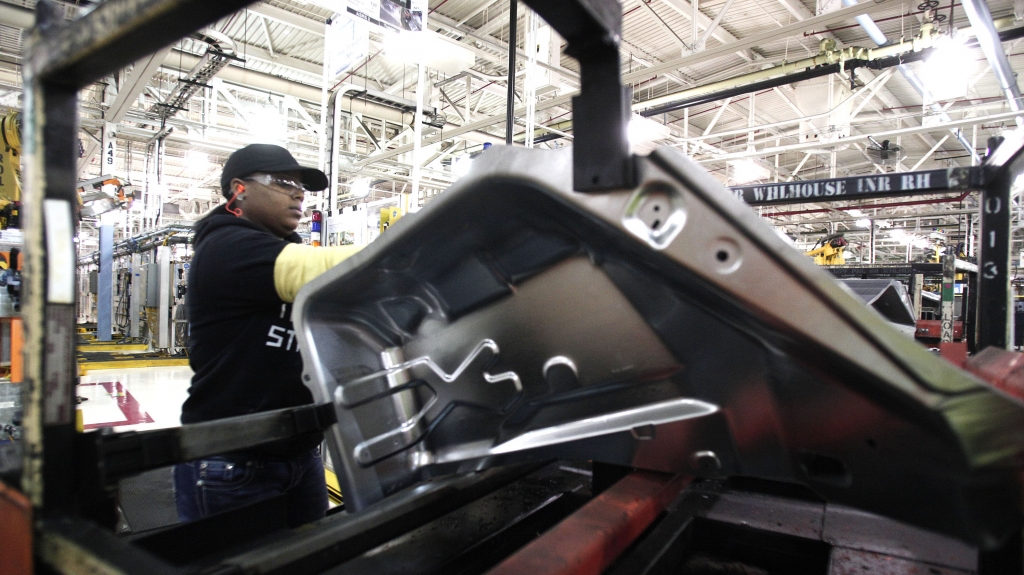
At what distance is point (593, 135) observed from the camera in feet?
2.62

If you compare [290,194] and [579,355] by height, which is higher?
[290,194]

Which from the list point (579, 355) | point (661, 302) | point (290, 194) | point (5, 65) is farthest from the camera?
point (5, 65)

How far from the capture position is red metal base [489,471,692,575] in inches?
39.4

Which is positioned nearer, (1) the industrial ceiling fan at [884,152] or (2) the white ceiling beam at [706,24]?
(2) the white ceiling beam at [706,24]

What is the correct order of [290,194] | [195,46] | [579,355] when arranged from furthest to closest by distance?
[195,46] < [290,194] < [579,355]

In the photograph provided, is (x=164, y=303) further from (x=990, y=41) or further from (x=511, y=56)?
(x=990, y=41)

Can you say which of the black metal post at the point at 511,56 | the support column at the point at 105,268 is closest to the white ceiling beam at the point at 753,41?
the black metal post at the point at 511,56

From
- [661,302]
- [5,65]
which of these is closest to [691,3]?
[661,302]

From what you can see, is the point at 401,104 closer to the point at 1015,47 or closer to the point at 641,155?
the point at 641,155

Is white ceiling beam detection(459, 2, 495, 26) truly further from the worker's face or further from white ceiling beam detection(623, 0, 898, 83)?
the worker's face

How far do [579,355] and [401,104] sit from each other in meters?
6.51

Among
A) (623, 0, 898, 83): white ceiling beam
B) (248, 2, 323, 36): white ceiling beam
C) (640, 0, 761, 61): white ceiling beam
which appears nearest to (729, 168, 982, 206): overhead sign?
(623, 0, 898, 83): white ceiling beam

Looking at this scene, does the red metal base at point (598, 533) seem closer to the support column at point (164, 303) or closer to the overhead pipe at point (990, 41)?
the overhead pipe at point (990, 41)

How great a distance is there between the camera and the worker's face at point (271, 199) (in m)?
1.82
